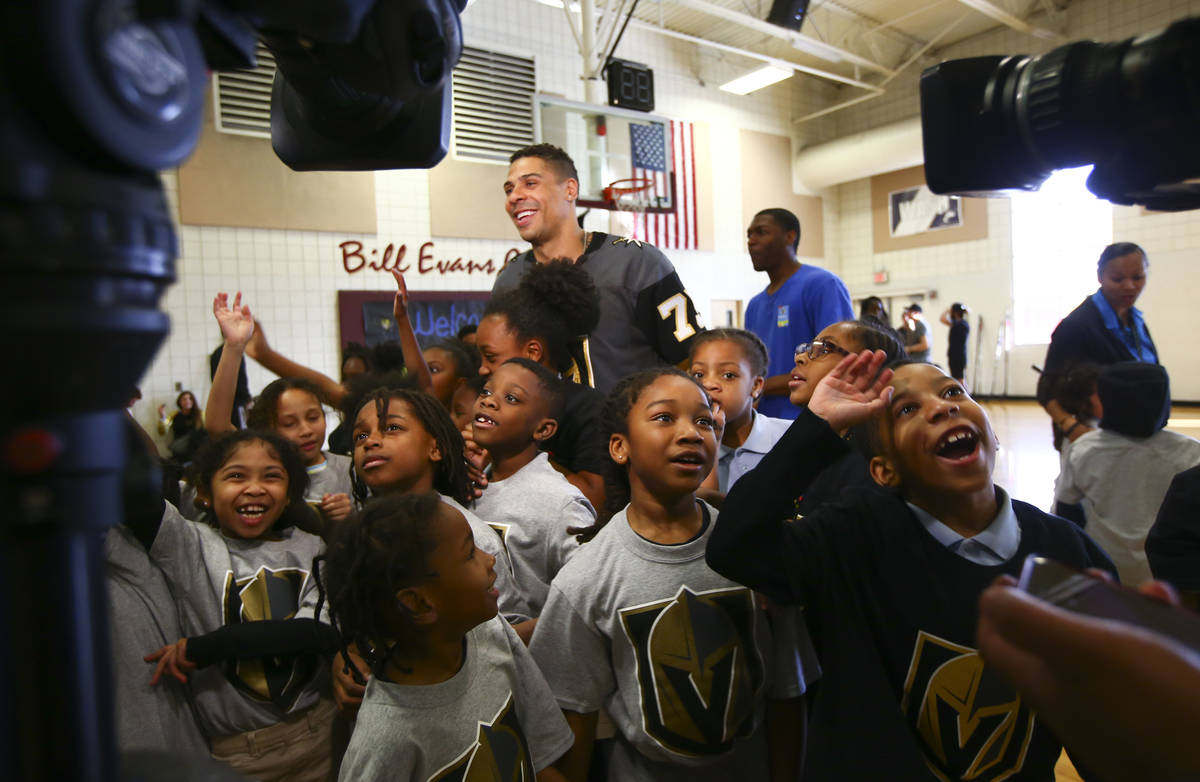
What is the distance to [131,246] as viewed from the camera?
0.35 metres

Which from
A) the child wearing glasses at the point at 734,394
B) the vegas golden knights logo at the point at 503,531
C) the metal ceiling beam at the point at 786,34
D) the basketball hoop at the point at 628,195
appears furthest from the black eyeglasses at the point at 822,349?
the metal ceiling beam at the point at 786,34

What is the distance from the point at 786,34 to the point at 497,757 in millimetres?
8789

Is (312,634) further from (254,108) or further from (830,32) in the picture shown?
(830,32)

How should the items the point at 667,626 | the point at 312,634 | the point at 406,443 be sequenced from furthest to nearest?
1. the point at 406,443
2. the point at 312,634
3. the point at 667,626

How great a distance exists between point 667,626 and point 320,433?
1548 mm

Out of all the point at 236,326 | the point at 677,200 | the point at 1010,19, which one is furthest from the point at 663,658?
the point at 1010,19

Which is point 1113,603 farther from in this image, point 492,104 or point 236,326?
point 492,104

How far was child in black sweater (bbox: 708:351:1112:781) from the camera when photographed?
117 centimetres

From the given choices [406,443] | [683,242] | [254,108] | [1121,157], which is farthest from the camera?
[683,242]

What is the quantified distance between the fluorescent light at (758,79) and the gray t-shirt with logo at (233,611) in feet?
29.3

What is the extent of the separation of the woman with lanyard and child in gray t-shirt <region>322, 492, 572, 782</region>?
2712 millimetres

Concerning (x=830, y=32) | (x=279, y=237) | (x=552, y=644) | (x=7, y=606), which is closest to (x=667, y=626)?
(x=552, y=644)

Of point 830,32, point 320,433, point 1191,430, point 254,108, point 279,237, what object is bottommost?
point 1191,430

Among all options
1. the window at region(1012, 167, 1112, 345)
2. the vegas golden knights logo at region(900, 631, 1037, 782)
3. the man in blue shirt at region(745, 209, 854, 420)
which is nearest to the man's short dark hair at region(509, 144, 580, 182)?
the man in blue shirt at region(745, 209, 854, 420)
